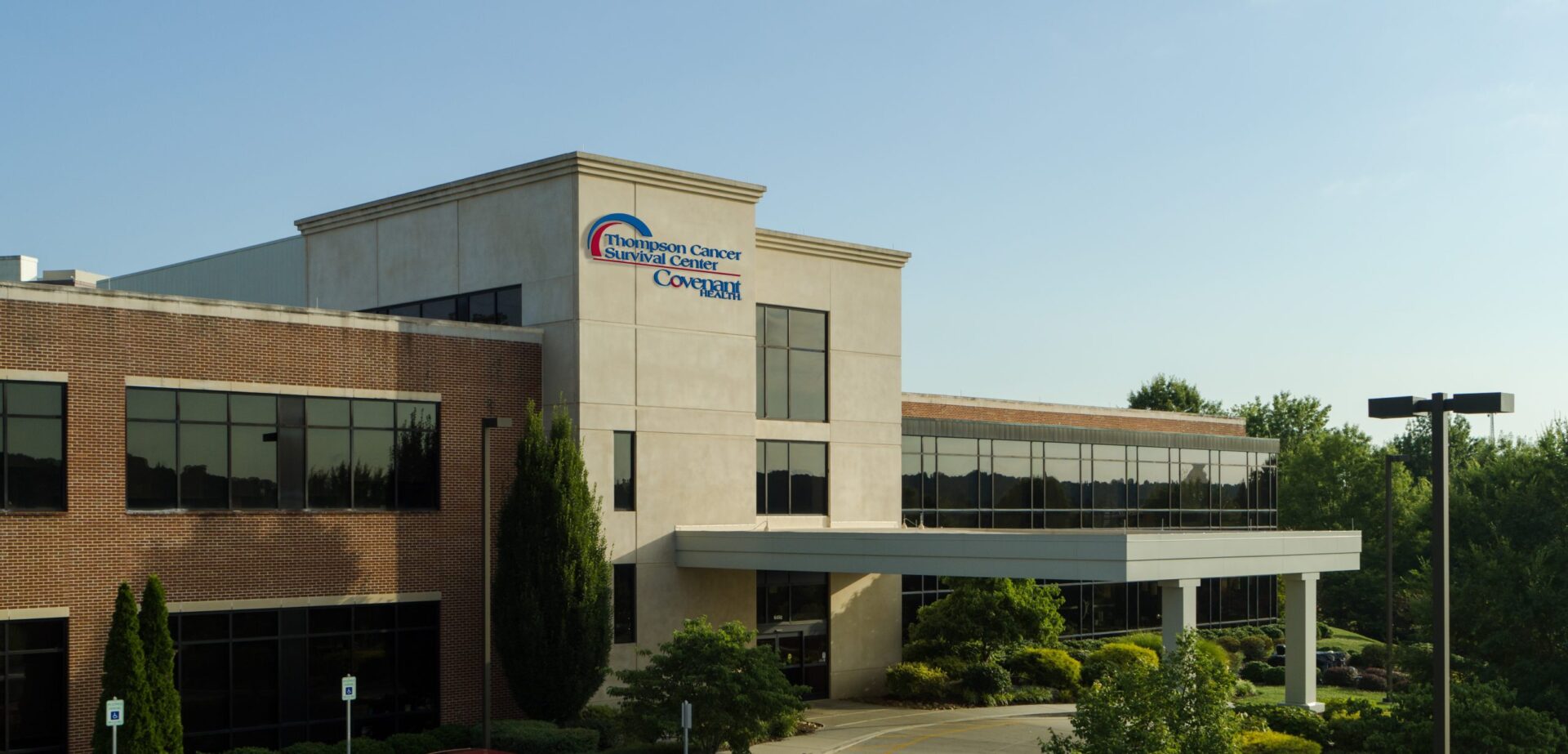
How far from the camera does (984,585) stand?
45.6 meters

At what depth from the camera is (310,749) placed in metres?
31.5

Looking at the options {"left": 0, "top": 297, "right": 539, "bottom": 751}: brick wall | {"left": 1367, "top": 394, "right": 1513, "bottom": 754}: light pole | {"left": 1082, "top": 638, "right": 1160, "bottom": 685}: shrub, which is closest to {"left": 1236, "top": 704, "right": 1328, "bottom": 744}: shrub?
{"left": 1367, "top": 394, "right": 1513, "bottom": 754}: light pole

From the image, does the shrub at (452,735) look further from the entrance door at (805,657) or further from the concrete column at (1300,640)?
the concrete column at (1300,640)

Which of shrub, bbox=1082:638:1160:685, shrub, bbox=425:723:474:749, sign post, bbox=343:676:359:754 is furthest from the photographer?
shrub, bbox=1082:638:1160:685

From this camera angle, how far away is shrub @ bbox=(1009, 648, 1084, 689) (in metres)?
46.2

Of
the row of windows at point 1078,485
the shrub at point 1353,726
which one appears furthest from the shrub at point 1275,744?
the row of windows at point 1078,485

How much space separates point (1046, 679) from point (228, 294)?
3220cm

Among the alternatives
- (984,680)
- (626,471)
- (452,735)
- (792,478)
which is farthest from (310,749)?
(984,680)

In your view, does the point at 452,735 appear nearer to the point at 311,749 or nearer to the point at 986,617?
the point at 311,749

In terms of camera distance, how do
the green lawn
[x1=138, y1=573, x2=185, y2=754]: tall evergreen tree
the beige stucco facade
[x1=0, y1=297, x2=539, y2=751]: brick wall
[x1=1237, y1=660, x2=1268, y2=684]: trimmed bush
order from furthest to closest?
[x1=1237, y1=660, x2=1268, y2=684]: trimmed bush → the green lawn → the beige stucco facade → [x1=0, y1=297, x2=539, y2=751]: brick wall → [x1=138, y1=573, x2=185, y2=754]: tall evergreen tree

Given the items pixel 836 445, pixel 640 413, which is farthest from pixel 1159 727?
pixel 836 445

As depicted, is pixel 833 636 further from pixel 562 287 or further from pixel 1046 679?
pixel 562 287

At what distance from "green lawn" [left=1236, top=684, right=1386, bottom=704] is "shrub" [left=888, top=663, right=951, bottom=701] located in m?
9.89

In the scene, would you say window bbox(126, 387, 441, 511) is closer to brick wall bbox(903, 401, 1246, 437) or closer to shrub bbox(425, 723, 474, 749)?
shrub bbox(425, 723, 474, 749)
